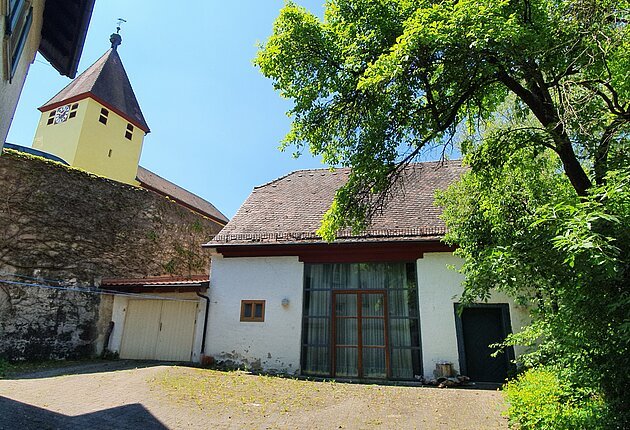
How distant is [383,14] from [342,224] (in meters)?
3.40

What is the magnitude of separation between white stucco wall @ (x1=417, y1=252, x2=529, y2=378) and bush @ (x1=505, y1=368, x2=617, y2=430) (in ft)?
11.5

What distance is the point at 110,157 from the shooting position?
78.6 ft

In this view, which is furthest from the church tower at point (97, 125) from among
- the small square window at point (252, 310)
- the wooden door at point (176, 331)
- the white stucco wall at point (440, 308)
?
the white stucco wall at point (440, 308)

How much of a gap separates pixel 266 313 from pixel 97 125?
19.4m

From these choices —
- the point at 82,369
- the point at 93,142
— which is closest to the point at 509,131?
the point at 82,369

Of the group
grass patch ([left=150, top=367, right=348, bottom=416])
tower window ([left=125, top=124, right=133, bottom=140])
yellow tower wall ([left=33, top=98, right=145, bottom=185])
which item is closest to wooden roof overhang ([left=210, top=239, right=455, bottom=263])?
grass patch ([left=150, top=367, right=348, bottom=416])

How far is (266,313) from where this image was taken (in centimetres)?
1014

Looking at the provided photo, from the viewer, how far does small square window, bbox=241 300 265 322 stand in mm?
10195

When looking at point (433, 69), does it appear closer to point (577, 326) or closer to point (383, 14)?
point (383, 14)

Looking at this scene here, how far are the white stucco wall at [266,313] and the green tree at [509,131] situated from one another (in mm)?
3881

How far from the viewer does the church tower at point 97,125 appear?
22453mm

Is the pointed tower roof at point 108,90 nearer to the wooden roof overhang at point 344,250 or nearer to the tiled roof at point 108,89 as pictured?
the tiled roof at point 108,89

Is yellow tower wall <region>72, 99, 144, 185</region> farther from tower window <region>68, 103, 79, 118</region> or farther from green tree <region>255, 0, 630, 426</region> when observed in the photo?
green tree <region>255, 0, 630, 426</region>

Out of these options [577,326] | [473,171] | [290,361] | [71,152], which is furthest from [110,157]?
[577,326]
